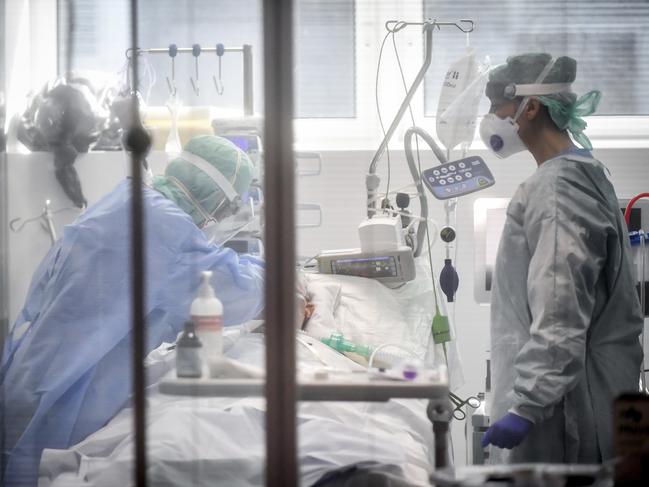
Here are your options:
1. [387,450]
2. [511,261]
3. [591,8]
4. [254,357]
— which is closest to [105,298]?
[254,357]

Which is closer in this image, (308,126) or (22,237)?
(22,237)

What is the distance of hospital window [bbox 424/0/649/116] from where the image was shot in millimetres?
2910

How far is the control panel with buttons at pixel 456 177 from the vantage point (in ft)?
8.80

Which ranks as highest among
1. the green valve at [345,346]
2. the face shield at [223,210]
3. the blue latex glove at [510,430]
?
the face shield at [223,210]

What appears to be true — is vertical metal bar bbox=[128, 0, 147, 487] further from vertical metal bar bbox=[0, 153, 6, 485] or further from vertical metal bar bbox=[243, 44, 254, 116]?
vertical metal bar bbox=[243, 44, 254, 116]

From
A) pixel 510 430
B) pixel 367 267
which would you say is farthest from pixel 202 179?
pixel 510 430

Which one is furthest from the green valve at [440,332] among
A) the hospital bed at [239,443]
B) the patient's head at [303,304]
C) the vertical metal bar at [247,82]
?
the vertical metal bar at [247,82]

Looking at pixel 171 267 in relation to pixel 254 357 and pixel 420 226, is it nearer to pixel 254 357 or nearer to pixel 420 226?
pixel 254 357

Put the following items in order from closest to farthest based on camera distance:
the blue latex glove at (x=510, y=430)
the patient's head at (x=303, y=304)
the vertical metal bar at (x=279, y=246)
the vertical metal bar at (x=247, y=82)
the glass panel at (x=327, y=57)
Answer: the vertical metal bar at (x=279, y=246), the blue latex glove at (x=510, y=430), the vertical metal bar at (x=247, y=82), the patient's head at (x=303, y=304), the glass panel at (x=327, y=57)

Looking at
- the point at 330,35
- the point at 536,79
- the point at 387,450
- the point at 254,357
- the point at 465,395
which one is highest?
the point at 330,35

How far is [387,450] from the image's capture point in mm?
1622

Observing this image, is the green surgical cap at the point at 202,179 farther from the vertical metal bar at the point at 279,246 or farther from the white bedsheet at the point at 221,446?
the vertical metal bar at the point at 279,246

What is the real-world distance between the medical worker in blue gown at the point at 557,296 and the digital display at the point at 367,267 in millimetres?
781

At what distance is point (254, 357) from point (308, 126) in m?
1.45
